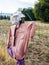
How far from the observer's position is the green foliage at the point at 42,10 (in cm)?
1681

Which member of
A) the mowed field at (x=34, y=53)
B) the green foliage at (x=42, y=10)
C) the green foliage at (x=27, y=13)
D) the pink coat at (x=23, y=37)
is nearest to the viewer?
the pink coat at (x=23, y=37)

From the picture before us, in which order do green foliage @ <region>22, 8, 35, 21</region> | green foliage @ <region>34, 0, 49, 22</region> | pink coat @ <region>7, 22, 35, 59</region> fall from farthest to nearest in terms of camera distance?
green foliage @ <region>34, 0, 49, 22</region> < green foliage @ <region>22, 8, 35, 21</region> < pink coat @ <region>7, 22, 35, 59</region>

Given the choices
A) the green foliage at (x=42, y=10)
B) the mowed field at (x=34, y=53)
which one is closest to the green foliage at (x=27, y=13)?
the green foliage at (x=42, y=10)

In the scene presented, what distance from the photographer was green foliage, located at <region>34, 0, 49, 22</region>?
16.8m

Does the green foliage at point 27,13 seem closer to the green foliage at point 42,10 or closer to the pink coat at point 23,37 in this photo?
the pink coat at point 23,37

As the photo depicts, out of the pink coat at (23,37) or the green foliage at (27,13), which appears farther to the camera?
the green foliage at (27,13)

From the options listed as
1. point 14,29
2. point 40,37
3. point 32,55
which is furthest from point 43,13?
point 14,29

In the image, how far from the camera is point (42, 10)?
17.1 metres

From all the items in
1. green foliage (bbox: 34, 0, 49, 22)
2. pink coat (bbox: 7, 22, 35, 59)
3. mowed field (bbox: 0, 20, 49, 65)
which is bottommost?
green foliage (bbox: 34, 0, 49, 22)

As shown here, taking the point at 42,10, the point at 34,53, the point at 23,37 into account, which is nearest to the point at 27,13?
the point at 23,37

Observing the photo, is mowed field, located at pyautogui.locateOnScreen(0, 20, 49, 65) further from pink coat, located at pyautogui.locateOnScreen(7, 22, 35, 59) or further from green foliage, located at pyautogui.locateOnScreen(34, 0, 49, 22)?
green foliage, located at pyautogui.locateOnScreen(34, 0, 49, 22)

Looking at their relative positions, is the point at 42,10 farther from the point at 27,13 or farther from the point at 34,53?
the point at 27,13

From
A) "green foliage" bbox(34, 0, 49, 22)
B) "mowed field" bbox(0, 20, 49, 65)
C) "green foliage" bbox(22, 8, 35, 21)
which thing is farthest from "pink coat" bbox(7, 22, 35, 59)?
"green foliage" bbox(34, 0, 49, 22)

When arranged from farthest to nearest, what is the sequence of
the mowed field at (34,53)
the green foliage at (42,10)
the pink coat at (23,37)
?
the green foliage at (42,10) → the mowed field at (34,53) → the pink coat at (23,37)
